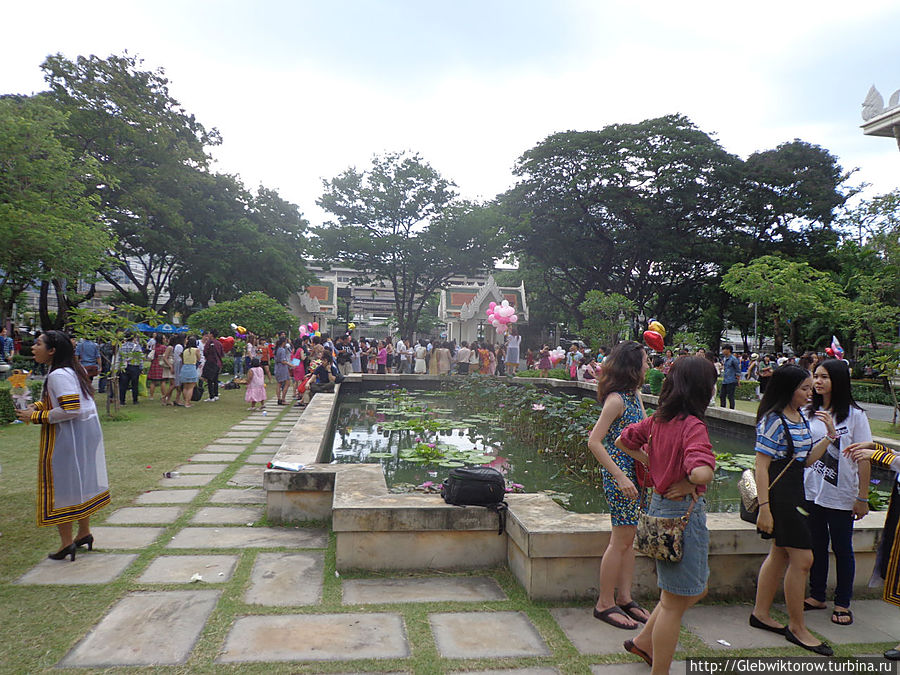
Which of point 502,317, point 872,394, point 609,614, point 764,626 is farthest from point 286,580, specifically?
point 872,394

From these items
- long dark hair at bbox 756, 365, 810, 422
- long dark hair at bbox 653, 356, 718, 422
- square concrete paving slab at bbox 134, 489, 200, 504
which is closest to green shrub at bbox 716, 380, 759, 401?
long dark hair at bbox 756, 365, 810, 422

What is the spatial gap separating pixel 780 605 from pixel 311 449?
385cm

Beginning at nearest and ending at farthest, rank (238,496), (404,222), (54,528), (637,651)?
(637,651), (54,528), (238,496), (404,222)

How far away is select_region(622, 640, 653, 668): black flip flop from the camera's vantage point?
255 centimetres

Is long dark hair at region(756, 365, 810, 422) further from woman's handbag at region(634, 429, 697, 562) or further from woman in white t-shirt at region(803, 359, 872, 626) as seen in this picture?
woman's handbag at region(634, 429, 697, 562)

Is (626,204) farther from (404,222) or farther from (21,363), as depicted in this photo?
(21,363)

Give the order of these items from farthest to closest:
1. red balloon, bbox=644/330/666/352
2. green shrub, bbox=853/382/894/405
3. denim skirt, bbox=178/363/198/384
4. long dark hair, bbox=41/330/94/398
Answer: green shrub, bbox=853/382/894/405 → denim skirt, bbox=178/363/198/384 → red balloon, bbox=644/330/666/352 → long dark hair, bbox=41/330/94/398

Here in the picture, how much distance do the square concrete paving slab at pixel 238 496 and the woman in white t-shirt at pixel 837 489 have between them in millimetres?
4123

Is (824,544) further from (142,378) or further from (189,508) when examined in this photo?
(142,378)

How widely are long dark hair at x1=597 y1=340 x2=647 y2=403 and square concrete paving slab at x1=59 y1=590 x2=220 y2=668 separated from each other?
240cm

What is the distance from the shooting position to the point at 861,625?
3037 millimetres

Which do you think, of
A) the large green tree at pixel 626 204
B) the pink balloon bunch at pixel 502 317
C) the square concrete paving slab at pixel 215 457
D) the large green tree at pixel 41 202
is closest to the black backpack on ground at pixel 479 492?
the square concrete paving slab at pixel 215 457

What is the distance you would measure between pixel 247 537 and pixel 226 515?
1.96ft

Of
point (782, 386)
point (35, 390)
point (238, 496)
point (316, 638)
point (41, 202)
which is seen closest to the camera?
point (316, 638)
